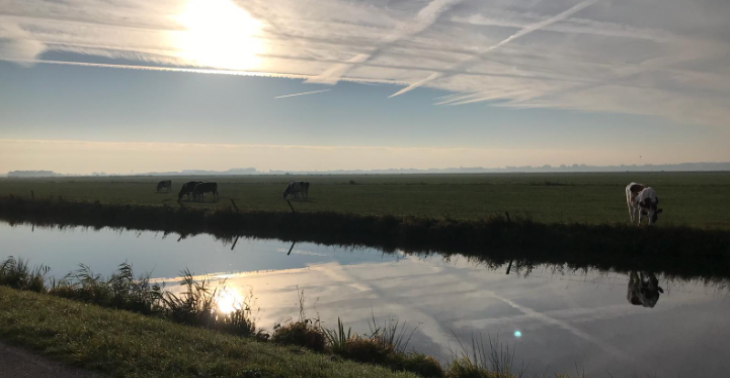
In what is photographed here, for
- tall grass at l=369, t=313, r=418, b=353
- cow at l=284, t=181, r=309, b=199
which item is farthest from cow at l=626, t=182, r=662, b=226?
cow at l=284, t=181, r=309, b=199

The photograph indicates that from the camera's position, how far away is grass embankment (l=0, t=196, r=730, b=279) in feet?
58.4

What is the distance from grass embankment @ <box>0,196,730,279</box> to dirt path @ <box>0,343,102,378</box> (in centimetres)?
1600

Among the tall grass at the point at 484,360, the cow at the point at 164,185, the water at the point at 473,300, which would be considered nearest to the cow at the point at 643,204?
the water at the point at 473,300

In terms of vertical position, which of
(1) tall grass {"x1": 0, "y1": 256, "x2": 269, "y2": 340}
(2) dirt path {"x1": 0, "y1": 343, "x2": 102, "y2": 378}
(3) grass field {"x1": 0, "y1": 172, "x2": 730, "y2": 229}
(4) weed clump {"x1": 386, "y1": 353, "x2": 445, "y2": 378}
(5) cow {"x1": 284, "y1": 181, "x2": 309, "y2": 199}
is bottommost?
(4) weed clump {"x1": 386, "y1": 353, "x2": 445, "y2": 378}

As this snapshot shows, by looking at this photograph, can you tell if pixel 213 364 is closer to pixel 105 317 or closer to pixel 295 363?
pixel 295 363

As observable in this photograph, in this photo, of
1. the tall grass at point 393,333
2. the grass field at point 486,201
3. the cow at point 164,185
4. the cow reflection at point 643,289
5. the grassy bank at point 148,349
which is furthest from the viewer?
the cow at point 164,185

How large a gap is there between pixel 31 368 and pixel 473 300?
10799mm

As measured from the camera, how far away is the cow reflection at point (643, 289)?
13.4 meters

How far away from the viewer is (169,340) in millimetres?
7621

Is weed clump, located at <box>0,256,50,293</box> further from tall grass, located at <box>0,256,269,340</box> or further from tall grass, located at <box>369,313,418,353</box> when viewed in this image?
tall grass, located at <box>369,313,418,353</box>

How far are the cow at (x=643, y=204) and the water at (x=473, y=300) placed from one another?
19.0 feet

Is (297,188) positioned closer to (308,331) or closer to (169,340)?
(308,331)

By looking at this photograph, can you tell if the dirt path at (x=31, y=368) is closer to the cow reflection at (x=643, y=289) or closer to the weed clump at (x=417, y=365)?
the weed clump at (x=417, y=365)

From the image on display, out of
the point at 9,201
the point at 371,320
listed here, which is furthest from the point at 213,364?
the point at 9,201
